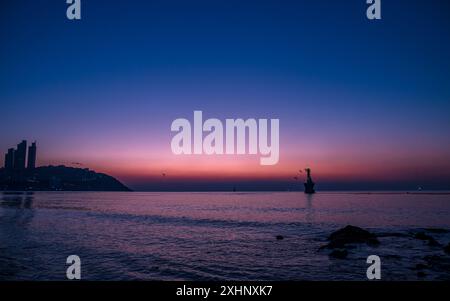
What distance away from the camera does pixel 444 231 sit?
106 ft

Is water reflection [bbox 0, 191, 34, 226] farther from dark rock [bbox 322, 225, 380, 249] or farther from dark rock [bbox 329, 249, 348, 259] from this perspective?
dark rock [bbox 322, 225, 380, 249]

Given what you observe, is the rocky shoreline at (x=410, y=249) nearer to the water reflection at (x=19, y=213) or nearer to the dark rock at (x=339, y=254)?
the dark rock at (x=339, y=254)

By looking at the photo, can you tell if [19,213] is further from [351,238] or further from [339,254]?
[339,254]

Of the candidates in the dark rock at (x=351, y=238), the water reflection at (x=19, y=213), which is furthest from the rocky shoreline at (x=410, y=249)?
the water reflection at (x=19, y=213)

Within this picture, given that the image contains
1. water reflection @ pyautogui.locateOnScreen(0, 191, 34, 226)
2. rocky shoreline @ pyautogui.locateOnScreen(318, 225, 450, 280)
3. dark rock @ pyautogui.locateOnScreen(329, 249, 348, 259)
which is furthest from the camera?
water reflection @ pyautogui.locateOnScreen(0, 191, 34, 226)

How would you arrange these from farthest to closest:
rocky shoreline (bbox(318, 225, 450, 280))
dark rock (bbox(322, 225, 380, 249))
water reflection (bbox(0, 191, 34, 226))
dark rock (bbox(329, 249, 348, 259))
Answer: water reflection (bbox(0, 191, 34, 226)) → dark rock (bbox(322, 225, 380, 249)) → dark rock (bbox(329, 249, 348, 259)) → rocky shoreline (bbox(318, 225, 450, 280))

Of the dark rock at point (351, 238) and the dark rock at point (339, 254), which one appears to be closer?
the dark rock at point (339, 254)

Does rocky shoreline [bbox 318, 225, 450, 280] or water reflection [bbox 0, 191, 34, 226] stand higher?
rocky shoreline [bbox 318, 225, 450, 280]

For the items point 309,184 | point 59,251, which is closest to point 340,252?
point 59,251

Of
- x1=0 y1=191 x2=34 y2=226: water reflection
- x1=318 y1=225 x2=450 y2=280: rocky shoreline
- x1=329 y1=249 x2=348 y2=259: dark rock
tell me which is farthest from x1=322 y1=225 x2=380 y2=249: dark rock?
x1=0 y1=191 x2=34 y2=226: water reflection

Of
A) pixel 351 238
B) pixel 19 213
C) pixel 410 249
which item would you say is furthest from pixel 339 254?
pixel 19 213
